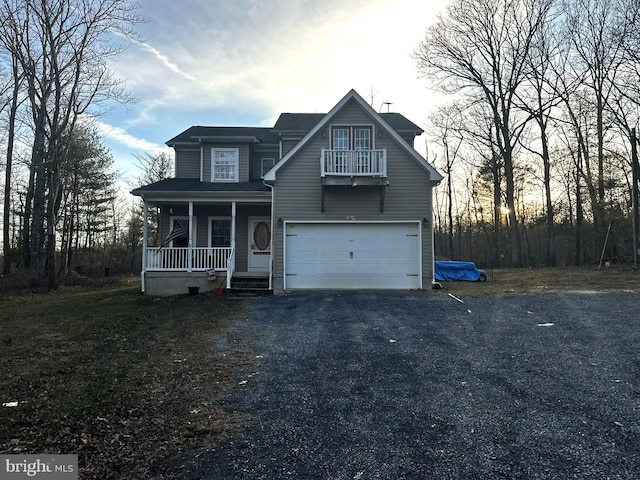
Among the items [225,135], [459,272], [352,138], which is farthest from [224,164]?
→ [459,272]

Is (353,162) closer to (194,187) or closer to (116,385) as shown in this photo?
(194,187)

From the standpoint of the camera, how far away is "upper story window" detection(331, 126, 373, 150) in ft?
42.1

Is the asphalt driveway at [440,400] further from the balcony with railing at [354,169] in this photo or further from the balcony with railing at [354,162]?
the balcony with railing at [354,162]

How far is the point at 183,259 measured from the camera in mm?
13086

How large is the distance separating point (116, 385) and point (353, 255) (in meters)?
8.87

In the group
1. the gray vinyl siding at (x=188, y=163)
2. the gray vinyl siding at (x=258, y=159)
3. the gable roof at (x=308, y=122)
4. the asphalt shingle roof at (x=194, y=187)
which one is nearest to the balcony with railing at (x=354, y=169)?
the asphalt shingle roof at (x=194, y=187)

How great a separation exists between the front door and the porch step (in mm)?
1635

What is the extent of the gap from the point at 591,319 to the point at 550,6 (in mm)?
20718

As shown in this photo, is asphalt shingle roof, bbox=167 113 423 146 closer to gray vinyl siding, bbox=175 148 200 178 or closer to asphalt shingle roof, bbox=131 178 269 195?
gray vinyl siding, bbox=175 148 200 178

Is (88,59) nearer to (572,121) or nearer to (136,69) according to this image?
(136,69)

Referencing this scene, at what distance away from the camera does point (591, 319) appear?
293 inches

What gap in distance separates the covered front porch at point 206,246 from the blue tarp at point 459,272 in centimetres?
711

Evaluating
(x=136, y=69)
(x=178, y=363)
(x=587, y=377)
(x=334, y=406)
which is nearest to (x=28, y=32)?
(x=136, y=69)

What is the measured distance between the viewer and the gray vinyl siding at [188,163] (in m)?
16.2
